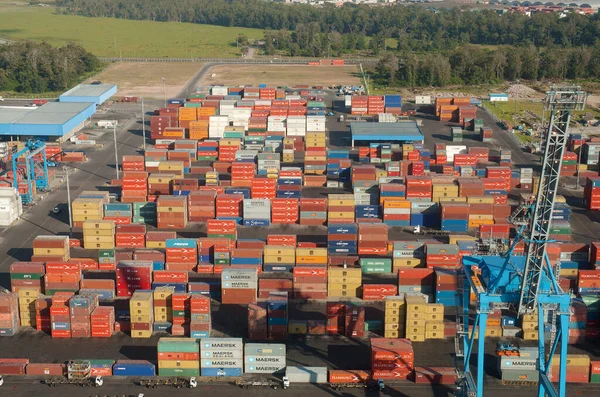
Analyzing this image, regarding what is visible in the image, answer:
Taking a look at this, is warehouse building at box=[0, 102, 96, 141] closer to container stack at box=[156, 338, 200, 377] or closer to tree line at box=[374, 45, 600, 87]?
container stack at box=[156, 338, 200, 377]

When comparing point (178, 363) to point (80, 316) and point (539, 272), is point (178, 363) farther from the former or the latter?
point (539, 272)

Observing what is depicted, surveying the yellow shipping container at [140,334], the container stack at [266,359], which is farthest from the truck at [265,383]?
the yellow shipping container at [140,334]

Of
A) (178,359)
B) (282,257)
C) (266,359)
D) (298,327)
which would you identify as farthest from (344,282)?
(178,359)

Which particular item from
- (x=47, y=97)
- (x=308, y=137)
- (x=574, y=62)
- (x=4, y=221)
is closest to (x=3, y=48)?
(x=47, y=97)

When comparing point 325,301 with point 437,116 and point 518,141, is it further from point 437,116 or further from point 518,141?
point 437,116

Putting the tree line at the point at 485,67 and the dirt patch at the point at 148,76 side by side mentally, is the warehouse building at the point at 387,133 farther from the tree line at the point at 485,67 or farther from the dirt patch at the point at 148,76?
the dirt patch at the point at 148,76
